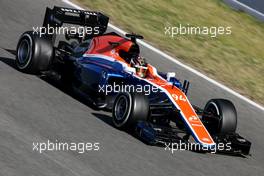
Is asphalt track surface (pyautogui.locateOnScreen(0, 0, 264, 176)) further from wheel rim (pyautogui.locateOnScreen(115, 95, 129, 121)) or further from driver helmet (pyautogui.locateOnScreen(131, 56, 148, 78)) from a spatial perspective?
driver helmet (pyautogui.locateOnScreen(131, 56, 148, 78))

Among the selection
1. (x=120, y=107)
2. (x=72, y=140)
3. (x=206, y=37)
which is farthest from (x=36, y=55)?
(x=206, y=37)

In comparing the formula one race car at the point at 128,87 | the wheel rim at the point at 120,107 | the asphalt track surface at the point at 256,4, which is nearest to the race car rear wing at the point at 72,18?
the formula one race car at the point at 128,87

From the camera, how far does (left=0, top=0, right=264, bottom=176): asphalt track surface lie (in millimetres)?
9641

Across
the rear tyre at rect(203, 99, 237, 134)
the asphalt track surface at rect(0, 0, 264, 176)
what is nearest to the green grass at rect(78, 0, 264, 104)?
the asphalt track surface at rect(0, 0, 264, 176)

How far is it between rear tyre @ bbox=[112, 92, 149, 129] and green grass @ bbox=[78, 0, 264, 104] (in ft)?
16.6

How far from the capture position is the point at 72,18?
14.2m

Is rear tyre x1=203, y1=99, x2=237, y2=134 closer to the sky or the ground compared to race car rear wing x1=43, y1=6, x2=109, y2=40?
closer to the ground

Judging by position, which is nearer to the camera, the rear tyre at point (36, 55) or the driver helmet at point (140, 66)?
the driver helmet at point (140, 66)

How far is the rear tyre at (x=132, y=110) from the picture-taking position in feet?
37.6

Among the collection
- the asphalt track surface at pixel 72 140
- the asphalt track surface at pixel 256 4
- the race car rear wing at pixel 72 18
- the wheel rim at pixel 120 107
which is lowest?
the asphalt track surface at pixel 72 140

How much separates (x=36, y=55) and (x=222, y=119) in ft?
10.7

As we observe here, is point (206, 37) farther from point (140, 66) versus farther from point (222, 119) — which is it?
point (222, 119)

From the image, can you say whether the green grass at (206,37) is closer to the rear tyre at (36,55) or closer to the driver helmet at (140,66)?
the driver helmet at (140,66)

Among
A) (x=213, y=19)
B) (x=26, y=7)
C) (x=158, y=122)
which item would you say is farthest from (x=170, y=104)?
(x=213, y=19)
